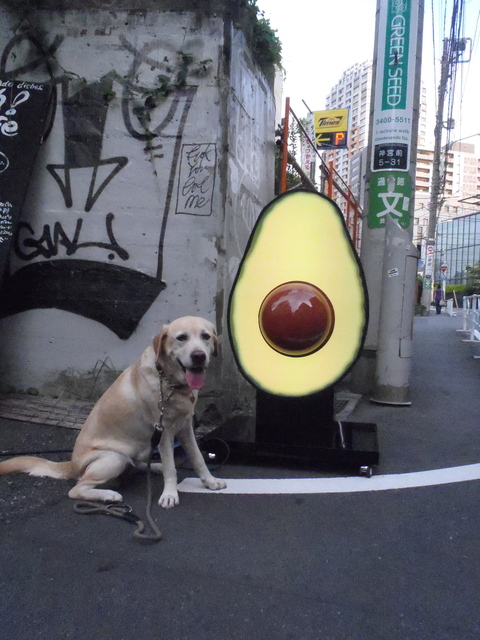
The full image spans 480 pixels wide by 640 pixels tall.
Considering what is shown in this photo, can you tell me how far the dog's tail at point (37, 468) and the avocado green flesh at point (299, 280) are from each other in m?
1.20

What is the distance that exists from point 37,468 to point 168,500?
2.75 ft

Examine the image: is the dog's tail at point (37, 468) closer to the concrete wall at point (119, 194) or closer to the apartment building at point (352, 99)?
the concrete wall at point (119, 194)

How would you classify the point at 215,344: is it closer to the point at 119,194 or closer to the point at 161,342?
the point at 161,342

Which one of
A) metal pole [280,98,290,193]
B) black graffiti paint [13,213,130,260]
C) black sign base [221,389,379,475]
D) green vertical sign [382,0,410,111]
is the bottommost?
black sign base [221,389,379,475]

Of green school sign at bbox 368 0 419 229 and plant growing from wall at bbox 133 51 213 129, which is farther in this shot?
green school sign at bbox 368 0 419 229

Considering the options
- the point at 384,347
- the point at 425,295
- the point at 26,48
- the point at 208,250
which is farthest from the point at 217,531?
the point at 425,295

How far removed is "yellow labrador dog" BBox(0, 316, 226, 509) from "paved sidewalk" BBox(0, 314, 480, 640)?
0.43 feet

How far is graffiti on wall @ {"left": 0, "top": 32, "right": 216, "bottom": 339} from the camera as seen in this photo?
4.49 m

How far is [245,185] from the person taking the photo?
5.09 m

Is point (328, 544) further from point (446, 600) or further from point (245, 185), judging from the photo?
point (245, 185)

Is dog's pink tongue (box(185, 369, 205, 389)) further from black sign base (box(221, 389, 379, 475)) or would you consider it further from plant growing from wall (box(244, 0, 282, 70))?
plant growing from wall (box(244, 0, 282, 70))

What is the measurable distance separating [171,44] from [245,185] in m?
1.37

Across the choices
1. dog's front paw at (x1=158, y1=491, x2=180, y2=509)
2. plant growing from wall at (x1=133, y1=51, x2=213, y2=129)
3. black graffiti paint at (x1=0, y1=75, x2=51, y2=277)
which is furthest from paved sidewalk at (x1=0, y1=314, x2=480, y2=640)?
plant growing from wall at (x1=133, y1=51, x2=213, y2=129)

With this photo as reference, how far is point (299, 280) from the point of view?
3316mm
